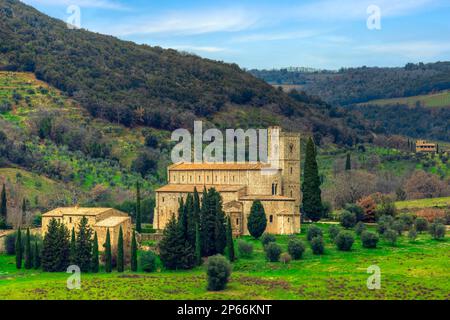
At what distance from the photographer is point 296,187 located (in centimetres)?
6719

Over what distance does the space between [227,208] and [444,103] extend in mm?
139722

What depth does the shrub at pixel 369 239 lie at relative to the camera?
190ft

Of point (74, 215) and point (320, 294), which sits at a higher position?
point (74, 215)

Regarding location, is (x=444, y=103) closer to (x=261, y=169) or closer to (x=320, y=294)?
(x=261, y=169)

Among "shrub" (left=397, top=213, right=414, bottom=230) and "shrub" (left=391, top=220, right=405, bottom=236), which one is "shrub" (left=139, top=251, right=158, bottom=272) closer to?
"shrub" (left=391, top=220, right=405, bottom=236)

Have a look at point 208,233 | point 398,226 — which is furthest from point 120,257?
point 398,226

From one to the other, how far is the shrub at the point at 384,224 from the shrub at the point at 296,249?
9523 millimetres

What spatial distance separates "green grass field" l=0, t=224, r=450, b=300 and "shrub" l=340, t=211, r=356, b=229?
7480 mm

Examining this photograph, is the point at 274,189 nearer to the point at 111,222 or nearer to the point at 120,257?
the point at 111,222

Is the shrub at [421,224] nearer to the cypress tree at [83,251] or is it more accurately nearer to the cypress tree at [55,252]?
the cypress tree at [83,251]

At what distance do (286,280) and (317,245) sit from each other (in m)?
7.50

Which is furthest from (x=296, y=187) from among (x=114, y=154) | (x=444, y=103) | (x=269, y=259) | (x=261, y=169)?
(x=444, y=103)

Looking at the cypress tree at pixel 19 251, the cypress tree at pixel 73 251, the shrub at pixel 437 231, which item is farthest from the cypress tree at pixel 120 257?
the shrub at pixel 437 231

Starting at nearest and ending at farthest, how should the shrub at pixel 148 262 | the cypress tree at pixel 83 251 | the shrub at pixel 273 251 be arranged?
the shrub at pixel 148 262 → the shrub at pixel 273 251 → the cypress tree at pixel 83 251
